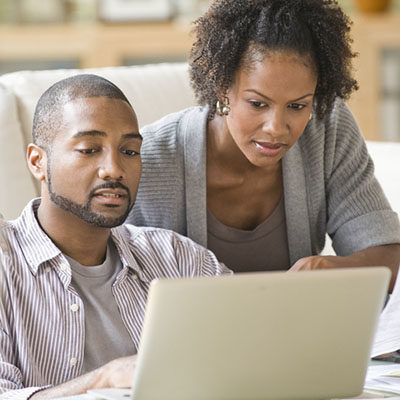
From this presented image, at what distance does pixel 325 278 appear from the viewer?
0.98 meters

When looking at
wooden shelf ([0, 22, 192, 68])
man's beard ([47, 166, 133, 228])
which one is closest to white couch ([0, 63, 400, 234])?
man's beard ([47, 166, 133, 228])

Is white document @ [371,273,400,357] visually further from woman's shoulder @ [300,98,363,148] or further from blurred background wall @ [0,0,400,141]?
blurred background wall @ [0,0,400,141]

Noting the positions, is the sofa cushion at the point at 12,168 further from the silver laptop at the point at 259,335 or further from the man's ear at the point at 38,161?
the silver laptop at the point at 259,335

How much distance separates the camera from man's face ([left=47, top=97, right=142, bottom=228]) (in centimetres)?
143

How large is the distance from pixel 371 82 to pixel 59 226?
297 cm

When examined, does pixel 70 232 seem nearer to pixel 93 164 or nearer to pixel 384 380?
pixel 93 164

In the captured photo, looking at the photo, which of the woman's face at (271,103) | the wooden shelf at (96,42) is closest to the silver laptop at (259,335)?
the woman's face at (271,103)

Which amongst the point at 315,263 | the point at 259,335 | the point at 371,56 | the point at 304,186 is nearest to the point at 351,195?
the point at 304,186

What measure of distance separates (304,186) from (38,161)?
66cm

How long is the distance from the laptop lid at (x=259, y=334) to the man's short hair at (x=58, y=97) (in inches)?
24.8

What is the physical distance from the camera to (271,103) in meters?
1.62

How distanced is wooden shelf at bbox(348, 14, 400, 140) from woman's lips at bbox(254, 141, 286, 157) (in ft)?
8.12

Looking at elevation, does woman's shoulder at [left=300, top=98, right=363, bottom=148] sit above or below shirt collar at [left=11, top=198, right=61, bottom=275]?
above

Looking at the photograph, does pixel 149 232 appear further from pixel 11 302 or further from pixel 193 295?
pixel 193 295
